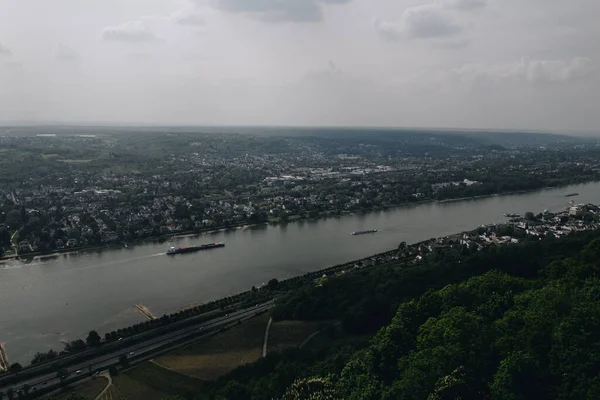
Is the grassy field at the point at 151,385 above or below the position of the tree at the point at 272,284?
below

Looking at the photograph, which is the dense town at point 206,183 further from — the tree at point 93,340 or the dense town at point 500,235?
the tree at point 93,340

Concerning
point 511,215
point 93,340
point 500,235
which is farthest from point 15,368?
point 511,215

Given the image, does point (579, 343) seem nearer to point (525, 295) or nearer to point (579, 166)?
point (525, 295)

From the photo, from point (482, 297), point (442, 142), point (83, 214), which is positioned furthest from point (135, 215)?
point (442, 142)

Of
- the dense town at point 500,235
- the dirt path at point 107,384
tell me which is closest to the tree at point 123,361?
the dirt path at point 107,384

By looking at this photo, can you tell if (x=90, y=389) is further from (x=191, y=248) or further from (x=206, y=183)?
(x=206, y=183)
